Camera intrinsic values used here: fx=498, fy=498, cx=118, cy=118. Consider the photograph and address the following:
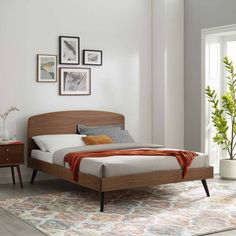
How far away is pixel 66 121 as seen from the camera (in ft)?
22.6

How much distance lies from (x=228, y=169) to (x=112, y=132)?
168cm

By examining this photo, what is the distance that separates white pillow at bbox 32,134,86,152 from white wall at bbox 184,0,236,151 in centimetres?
192

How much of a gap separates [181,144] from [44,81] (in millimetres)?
2369

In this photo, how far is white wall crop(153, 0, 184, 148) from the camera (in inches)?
296

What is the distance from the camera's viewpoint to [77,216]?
15.6 feet

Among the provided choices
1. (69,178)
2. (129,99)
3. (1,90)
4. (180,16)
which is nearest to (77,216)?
(69,178)

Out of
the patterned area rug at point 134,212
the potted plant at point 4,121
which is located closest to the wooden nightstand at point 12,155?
the potted plant at point 4,121

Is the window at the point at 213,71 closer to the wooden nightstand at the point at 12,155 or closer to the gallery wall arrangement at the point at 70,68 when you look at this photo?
the gallery wall arrangement at the point at 70,68

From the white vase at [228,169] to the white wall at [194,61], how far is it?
624 millimetres

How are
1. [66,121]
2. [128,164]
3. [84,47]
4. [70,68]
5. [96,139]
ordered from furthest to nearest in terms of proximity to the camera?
[84,47] < [70,68] < [66,121] < [96,139] < [128,164]

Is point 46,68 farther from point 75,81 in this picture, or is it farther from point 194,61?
point 194,61

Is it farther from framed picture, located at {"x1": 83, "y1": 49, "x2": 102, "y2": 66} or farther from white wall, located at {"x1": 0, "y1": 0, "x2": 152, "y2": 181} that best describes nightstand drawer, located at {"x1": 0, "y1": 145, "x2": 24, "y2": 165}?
framed picture, located at {"x1": 83, "y1": 49, "x2": 102, "y2": 66}

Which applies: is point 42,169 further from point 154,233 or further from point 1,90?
point 154,233

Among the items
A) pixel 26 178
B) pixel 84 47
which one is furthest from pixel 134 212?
pixel 84 47
